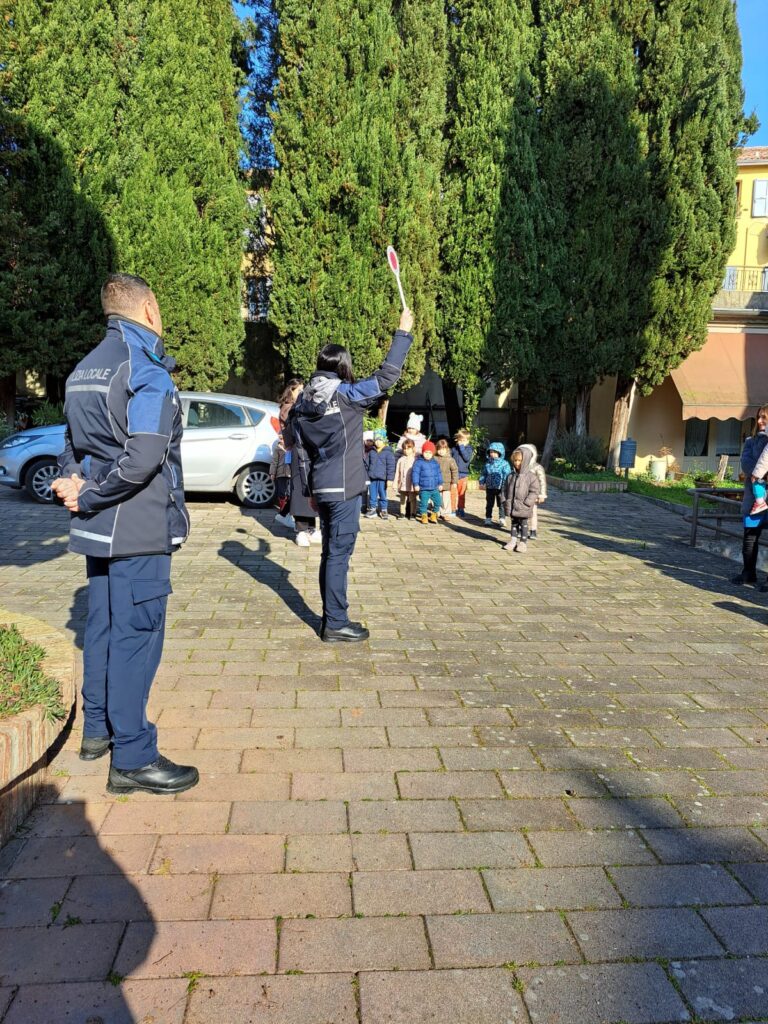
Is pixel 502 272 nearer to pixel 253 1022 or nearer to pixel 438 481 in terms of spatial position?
pixel 438 481

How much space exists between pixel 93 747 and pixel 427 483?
312 inches

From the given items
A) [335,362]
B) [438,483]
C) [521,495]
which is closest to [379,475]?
[438,483]

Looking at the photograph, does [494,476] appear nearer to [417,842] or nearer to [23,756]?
[417,842]

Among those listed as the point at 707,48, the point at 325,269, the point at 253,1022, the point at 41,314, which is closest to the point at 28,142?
the point at 41,314

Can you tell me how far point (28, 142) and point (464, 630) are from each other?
1370 centimetres

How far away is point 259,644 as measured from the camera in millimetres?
5320

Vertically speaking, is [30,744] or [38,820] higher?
A: [30,744]

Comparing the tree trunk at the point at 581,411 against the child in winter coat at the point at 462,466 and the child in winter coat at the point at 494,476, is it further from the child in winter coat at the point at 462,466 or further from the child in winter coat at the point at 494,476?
the child in winter coat at the point at 494,476

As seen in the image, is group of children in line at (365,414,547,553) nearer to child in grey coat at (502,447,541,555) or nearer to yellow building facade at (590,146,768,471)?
child in grey coat at (502,447,541,555)

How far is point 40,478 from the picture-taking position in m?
11.4

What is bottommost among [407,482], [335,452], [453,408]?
[407,482]

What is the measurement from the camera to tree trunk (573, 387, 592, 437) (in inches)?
770

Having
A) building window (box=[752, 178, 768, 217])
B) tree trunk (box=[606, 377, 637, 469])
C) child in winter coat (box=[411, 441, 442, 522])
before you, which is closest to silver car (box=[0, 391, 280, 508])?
child in winter coat (box=[411, 441, 442, 522])

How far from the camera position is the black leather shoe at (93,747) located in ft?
11.6
